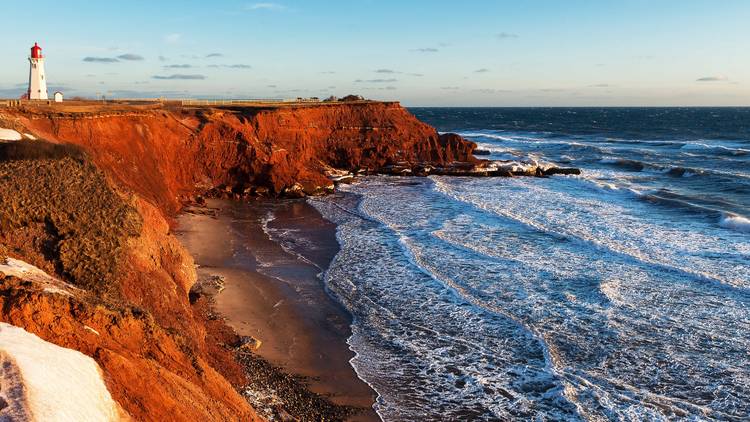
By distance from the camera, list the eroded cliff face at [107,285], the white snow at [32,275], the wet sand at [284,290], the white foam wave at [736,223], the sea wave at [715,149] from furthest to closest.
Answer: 1. the sea wave at [715,149]
2. the white foam wave at [736,223]
3. the wet sand at [284,290]
4. the white snow at [32,275]
5. the eroded cliff face at [107,285]

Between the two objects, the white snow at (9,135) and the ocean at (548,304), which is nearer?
the ocean at (548,304)

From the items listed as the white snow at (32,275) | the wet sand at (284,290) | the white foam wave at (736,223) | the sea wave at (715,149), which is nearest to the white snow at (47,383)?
the white snow at (32,275)

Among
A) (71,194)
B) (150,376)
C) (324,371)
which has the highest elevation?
(71,194)

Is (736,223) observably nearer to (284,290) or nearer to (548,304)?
(548,304)

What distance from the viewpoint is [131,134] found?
28266mm

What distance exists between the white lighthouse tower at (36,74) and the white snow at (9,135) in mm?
24588

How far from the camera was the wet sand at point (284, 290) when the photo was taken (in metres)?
14.1

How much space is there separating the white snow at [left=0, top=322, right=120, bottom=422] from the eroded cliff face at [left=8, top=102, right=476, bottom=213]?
1160cm

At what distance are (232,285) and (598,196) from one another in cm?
2647

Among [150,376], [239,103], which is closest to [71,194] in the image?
[150,376]

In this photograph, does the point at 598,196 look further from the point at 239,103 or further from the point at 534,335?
the point at 239,103

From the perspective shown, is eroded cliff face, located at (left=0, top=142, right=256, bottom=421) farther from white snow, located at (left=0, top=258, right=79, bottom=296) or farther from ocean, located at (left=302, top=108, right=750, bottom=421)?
ocean, located at (left=302, top=108, right=750, bottom=421)

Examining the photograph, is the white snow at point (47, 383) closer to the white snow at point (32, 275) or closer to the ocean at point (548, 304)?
the white snow at point (32, 275)

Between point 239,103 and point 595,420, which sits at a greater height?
point 239,103
